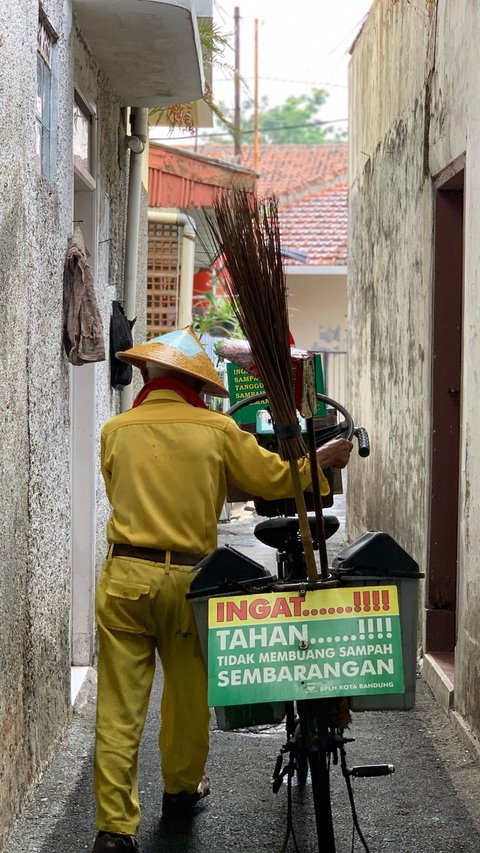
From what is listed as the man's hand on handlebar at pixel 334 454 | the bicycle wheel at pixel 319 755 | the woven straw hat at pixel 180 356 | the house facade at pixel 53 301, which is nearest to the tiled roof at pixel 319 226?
the house facade at pixel 53 301

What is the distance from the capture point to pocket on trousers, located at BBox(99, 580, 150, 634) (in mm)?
4480

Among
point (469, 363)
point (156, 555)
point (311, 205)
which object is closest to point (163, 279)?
point (469, 363)

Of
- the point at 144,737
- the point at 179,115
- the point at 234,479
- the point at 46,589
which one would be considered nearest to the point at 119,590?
the point at 234,479

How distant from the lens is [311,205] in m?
25.9

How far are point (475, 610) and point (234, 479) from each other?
71.6 inches

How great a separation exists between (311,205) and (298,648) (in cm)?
2264

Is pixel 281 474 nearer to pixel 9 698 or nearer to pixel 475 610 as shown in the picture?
pixel 9 698

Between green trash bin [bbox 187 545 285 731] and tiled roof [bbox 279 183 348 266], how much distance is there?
58.7 feet

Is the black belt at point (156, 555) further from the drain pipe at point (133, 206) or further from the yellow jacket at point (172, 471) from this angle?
the drain pipe at point (133, 206)

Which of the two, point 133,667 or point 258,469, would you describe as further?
point 133,667

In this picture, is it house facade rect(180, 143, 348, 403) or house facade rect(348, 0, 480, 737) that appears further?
house facade rect(180, 143, 348, 403)

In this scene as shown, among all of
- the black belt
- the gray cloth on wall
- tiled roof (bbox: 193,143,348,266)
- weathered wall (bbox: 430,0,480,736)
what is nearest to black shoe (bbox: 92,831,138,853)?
the black belt

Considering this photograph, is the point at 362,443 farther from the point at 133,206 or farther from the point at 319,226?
the point at 319,226

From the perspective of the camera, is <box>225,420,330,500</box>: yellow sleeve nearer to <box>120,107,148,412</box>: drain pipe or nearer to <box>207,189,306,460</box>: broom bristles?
<box>207,189,306,460</box>: broom bristles
